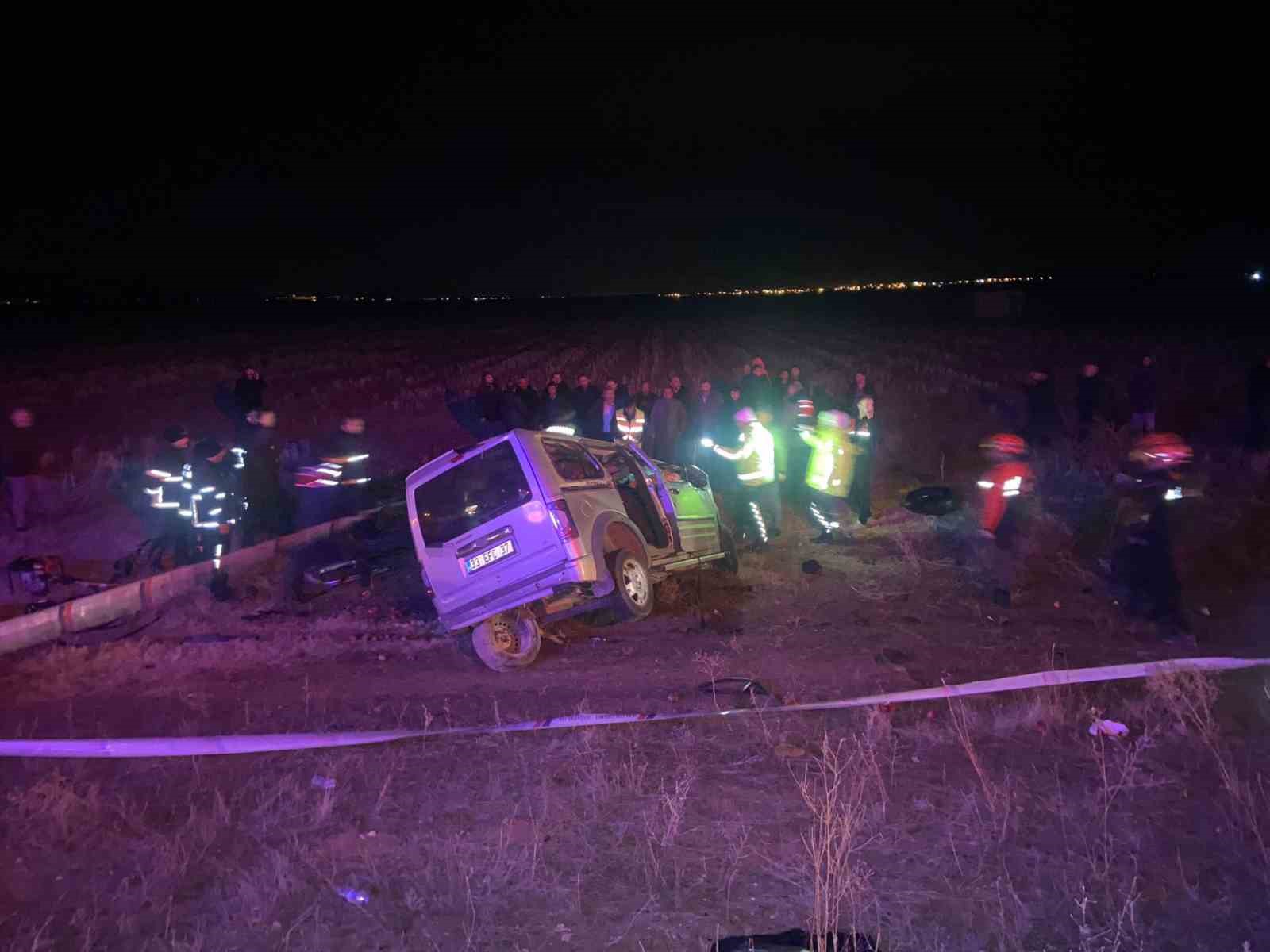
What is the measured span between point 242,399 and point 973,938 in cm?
1474

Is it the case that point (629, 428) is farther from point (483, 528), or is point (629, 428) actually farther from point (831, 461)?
point (483, 528)

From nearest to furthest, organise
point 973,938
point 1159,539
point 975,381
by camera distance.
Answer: point 973,938
point 1159,539
point 975,381

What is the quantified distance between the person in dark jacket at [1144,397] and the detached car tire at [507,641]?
1239cm

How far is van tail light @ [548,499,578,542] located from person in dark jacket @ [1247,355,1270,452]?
12294 mm

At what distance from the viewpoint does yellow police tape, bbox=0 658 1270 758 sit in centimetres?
608

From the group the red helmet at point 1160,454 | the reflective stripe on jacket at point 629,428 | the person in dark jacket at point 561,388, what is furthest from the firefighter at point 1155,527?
the person in dark jacket at point 561,388

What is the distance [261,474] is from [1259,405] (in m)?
14.4

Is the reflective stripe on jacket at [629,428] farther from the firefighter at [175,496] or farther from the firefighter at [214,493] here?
the firefighter at [175,496]

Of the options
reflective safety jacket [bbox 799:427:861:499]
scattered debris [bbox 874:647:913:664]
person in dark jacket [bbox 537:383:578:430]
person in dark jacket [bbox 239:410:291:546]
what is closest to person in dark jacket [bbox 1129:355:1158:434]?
reflective safety jacket [bbox 799:427:861:499]

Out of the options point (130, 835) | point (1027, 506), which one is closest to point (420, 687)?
point (130, 835)

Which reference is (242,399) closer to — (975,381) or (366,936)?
(366,936)

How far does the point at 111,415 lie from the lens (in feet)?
79.9

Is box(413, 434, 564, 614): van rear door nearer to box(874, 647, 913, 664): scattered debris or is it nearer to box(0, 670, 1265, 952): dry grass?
box(0, 670, 1265, 952): dry grass

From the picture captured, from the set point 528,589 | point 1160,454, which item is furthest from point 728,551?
point 1160,454
